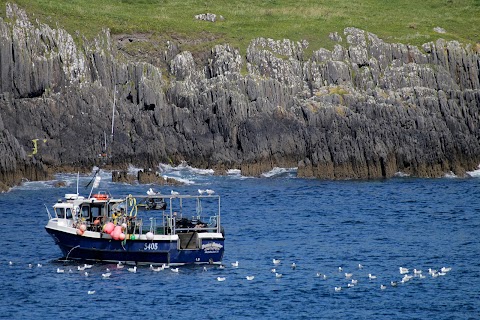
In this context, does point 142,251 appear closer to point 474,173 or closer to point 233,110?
point 233,110

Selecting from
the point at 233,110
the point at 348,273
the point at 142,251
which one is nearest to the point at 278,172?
the point at 233,110

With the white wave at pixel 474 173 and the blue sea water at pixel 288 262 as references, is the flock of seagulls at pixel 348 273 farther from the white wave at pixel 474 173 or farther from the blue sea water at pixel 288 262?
the white wave at pixel 474 173

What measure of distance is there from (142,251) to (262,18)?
90963 millimetres

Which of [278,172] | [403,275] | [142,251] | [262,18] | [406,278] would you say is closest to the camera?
[406,278]

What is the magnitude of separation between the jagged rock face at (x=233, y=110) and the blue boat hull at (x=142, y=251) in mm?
38459

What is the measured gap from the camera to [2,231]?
77.0 metres

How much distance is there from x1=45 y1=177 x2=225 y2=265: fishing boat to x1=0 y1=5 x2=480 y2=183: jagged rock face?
3699 cm

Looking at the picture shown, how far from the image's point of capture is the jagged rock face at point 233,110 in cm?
11025

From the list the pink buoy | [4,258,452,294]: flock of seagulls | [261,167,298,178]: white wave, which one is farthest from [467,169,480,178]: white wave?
the pink buoy

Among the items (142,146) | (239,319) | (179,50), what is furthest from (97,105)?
(239,319)

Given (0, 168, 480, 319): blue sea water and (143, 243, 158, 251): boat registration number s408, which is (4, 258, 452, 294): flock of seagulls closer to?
(0, 168, 480, 319): blue sea water

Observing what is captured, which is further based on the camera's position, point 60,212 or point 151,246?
point 60,212

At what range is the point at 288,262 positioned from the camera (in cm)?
6694

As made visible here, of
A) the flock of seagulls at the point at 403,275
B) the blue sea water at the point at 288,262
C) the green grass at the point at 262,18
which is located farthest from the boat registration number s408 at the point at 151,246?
the green grass at the point at 262,18
